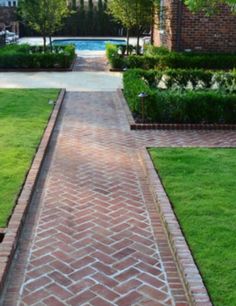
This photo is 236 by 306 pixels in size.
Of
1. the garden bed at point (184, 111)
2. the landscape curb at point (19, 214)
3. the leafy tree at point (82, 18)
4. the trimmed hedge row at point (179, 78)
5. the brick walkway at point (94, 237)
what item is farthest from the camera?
the leafy tree at point (82, 18)

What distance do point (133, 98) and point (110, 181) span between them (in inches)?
167

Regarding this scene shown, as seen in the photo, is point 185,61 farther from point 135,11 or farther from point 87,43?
point 87,43

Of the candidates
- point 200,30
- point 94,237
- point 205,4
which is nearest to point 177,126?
point 205,4

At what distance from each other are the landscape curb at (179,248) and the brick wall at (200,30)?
1237 centimetres

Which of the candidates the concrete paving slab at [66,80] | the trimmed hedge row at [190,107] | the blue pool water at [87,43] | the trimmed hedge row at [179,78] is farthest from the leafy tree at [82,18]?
the trimmed hedge row at [190,107]

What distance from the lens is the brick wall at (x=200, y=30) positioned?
17844mm

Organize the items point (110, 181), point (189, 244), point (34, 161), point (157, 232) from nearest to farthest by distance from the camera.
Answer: point (189, 244) → point (157, 232) → point (110, 181) → point (34, 161)

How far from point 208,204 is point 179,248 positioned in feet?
4.02

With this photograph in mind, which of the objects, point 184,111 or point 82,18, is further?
point 82,18

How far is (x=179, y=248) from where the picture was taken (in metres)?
4.53

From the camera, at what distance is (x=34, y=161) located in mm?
7109

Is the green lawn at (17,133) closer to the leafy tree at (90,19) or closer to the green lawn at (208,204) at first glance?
the green lawn at (208,204)

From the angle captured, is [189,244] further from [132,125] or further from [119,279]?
[132,125]

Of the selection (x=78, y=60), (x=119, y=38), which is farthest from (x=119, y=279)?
(x=119, y=38)
